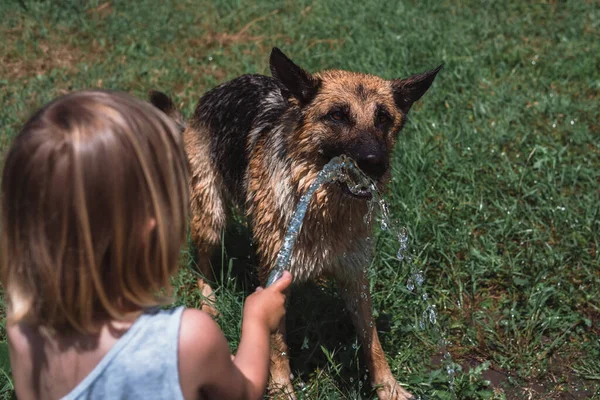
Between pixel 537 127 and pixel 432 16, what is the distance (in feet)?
7.77

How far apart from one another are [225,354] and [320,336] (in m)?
2.03

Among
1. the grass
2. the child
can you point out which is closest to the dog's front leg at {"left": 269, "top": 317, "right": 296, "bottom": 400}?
the grass

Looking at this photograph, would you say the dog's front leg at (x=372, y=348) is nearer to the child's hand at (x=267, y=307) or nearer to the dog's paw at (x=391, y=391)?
the dog's paw at (x=391, y=391)

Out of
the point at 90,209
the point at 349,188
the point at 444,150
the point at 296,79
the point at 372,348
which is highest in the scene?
the point at 90,209

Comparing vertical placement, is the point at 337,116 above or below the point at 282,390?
above

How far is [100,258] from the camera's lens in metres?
1.92

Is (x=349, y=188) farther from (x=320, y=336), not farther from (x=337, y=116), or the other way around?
(x=320, y=336)

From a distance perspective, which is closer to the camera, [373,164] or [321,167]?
[373,164]

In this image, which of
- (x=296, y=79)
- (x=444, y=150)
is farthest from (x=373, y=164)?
(x=444, y=150)

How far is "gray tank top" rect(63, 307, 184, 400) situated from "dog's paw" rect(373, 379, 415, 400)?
205cm

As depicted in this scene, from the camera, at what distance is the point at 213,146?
4500 millimetres

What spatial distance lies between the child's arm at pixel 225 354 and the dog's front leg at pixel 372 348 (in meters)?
1.52

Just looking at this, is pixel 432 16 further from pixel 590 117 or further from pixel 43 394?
pixel 43 394

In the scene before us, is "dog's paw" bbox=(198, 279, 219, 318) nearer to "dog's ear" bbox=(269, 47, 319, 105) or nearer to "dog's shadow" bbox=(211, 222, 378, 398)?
"dog's shadow" bbox=(211, 222, 378, 398)
